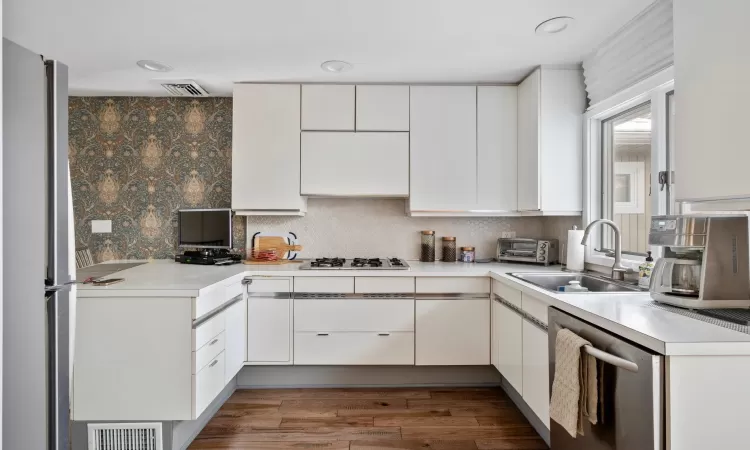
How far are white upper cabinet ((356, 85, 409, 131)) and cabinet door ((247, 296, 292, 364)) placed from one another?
57.0 inches

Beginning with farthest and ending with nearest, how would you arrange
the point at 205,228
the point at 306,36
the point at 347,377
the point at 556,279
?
the point at 205,228
the point at 347,377
the point at 556,279
the point at 306,36

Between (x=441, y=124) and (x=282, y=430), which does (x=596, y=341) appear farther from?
(x=441, y=124)

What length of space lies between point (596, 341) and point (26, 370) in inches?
66.6

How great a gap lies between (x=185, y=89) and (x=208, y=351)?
208cm

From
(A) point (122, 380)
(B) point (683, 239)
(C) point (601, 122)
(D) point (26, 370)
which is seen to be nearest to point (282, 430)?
(A) point (122, 380)

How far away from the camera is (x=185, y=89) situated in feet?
10.6

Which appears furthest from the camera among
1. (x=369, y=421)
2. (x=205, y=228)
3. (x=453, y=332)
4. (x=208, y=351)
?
(x=205, y=228)

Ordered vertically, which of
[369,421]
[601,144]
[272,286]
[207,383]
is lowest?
[369,421]

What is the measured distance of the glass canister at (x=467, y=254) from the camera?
3.38 meters

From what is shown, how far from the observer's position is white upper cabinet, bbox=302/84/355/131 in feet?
10.3

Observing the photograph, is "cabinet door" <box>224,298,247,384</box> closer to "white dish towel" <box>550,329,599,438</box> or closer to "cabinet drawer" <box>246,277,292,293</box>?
"cabinet drawer" <box>246,277,292,293</box>

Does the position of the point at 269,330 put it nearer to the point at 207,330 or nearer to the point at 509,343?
the point at 207,330

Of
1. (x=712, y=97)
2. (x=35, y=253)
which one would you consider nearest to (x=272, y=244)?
(x=35, y=253)

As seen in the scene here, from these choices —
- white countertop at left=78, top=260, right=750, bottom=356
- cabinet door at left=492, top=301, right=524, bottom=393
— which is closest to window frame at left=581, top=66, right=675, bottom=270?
white countertop at left=78, top=260, right=750, bottom=356
